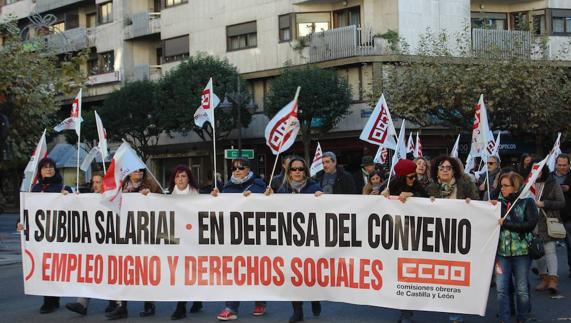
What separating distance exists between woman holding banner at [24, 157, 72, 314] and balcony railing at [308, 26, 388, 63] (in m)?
24.2

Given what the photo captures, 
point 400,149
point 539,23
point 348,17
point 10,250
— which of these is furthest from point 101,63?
point 400,149

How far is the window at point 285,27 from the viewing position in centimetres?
3603

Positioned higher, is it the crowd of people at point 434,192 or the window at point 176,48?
the window at point 176,48

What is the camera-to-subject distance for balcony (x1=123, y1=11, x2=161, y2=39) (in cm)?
4315

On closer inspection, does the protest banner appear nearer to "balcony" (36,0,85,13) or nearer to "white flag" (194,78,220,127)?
"white flag" (194,78,220,127)

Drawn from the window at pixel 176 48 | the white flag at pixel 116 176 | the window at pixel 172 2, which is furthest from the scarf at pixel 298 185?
the window at pixel 172 2

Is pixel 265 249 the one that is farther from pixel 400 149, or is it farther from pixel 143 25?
pixel 143 25

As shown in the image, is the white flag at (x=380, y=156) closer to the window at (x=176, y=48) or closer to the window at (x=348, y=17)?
the window at (x=348, y=17)

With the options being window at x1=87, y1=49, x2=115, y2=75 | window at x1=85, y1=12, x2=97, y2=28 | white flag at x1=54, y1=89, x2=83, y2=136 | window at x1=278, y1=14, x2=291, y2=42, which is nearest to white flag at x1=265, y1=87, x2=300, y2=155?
white flag at x1=54, y1=89, x2=83, y2=136

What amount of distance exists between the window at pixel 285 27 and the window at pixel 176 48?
21.1ft

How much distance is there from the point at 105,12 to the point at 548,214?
3851 cm

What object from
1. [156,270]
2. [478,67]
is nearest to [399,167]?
[156,270]

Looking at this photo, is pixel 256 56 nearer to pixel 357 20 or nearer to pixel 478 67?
pixel 357 20

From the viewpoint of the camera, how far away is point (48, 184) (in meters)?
10.2
